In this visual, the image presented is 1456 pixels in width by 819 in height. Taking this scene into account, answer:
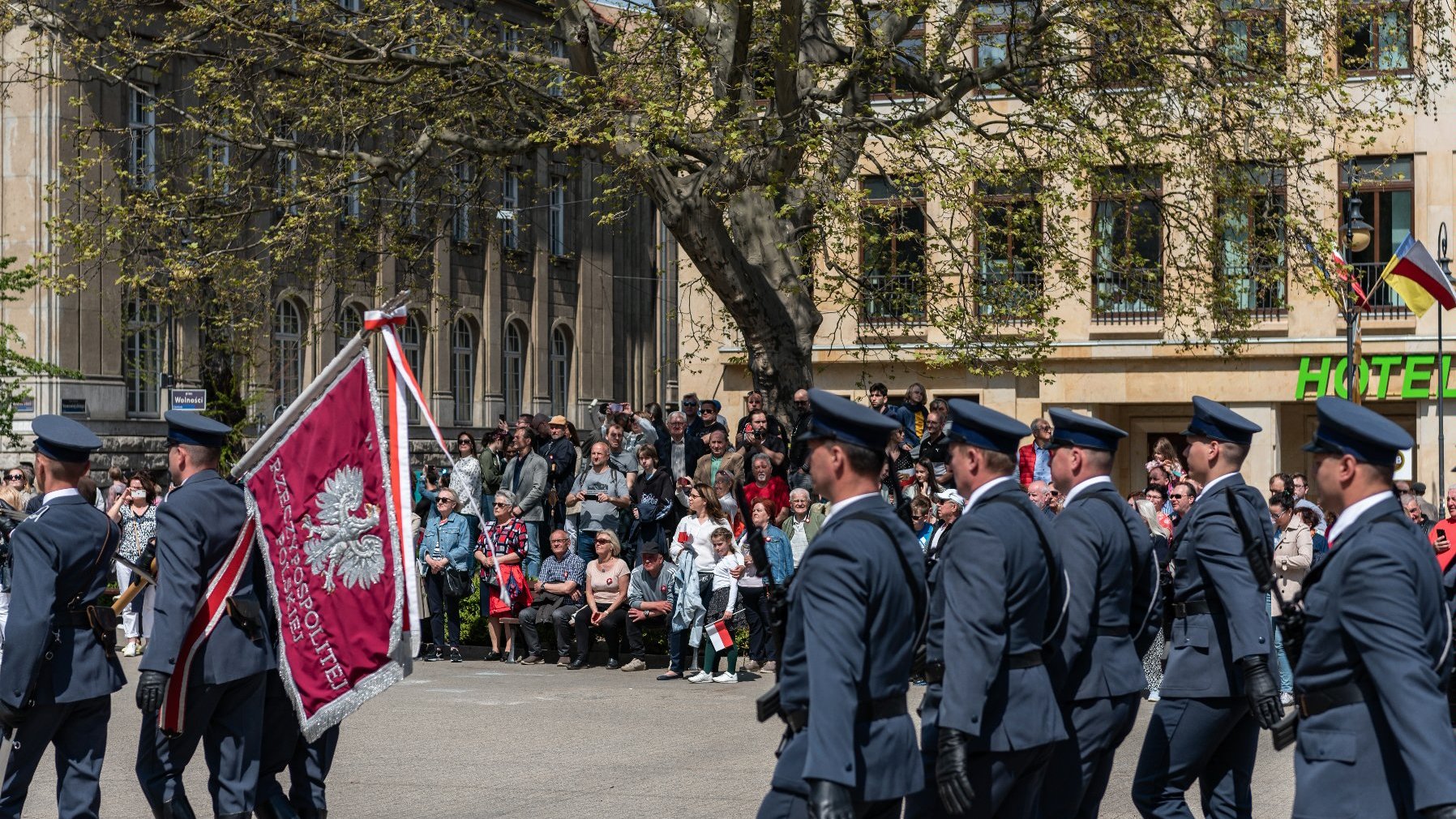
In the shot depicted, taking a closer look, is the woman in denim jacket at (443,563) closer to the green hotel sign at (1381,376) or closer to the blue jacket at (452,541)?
the blue jacket at (452,541)

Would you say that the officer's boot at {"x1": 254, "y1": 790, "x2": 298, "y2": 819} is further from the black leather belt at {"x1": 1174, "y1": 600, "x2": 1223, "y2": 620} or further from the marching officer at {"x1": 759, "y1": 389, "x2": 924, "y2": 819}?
the black leather belt at {"x1": 1174, "y1": 600, "x2": 1223, "y2": 620}

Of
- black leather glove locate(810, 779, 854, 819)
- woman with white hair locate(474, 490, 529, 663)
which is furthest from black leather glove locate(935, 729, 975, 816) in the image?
woman with white hair locate(474, 490, 529, 663)

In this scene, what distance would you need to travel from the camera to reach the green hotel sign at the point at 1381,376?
33.8 metres

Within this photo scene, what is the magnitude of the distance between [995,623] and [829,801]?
3.11 feet

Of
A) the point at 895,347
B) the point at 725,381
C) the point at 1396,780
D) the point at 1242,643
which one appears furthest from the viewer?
the point at 725,381

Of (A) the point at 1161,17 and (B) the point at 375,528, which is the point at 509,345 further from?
(B) the point at 375,528

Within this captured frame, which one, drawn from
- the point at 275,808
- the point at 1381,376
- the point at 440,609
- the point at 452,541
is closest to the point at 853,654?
the point at 275,808

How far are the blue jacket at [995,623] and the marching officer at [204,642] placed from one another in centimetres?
302

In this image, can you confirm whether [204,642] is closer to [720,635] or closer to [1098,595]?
[1098,595]

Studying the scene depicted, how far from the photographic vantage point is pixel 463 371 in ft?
149

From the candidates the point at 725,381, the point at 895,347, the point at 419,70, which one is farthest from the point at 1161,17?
the point at 725,381

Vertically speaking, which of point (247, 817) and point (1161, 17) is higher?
point (1161, 17)

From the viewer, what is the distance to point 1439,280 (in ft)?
81.0

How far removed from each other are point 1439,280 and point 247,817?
2081 cm
